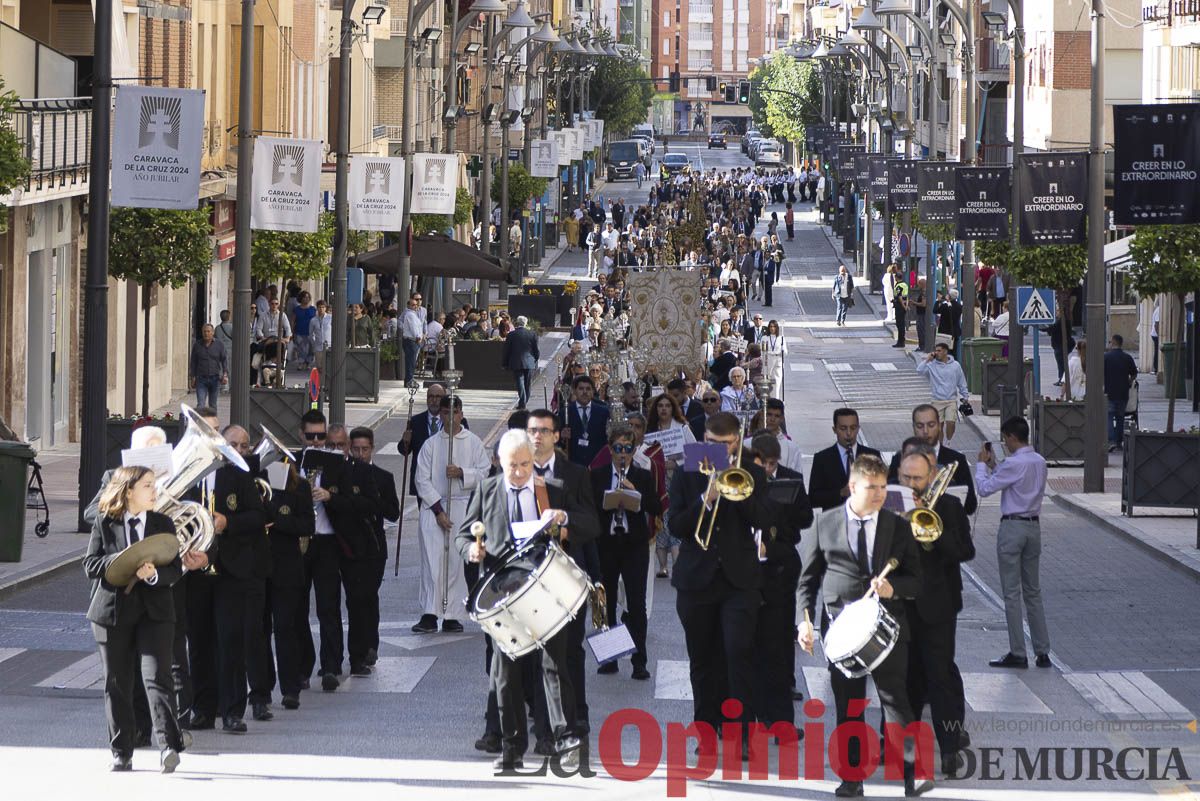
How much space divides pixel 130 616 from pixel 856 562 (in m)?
3.65

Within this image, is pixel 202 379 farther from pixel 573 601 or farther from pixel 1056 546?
pixel 573 601

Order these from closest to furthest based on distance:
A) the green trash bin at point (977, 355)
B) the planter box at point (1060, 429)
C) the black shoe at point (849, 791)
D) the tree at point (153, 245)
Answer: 1. the black shoe at point (849, 791)
2. the tree at point (153, 245)
3. the planter box at point (1060, 429)
4. the green trash bin at point (977, 355)

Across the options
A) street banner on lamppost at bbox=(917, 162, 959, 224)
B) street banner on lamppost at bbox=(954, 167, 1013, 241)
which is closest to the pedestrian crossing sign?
street banner on lamppost at bbox=(954, 167, 1013, 241)

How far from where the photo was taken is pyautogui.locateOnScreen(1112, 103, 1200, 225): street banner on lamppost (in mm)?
22859

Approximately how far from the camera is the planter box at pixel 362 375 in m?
38.0

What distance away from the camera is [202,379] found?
3186 cm

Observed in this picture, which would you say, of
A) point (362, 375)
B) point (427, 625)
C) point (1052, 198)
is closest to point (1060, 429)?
point (1052, 198)

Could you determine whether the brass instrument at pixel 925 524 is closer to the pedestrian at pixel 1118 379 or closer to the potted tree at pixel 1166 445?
the potted tree at pixel 1166 445

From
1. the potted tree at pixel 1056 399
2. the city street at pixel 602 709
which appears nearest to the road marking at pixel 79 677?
the city street at pixel 602 709

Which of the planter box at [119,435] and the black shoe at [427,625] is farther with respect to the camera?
the planter box at [119,435]

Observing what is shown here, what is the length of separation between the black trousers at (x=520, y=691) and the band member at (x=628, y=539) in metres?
3.41

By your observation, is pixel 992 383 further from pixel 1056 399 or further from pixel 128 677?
pixel 128 677

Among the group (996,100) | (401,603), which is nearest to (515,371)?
(401,603)

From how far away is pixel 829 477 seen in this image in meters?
15.3
